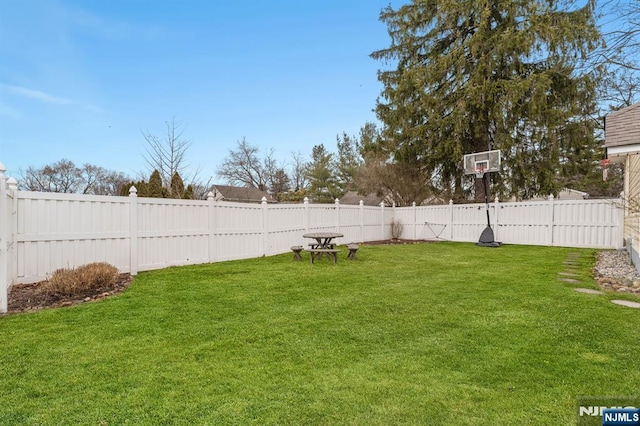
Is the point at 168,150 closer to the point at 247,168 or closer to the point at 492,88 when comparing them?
the point at 492,88

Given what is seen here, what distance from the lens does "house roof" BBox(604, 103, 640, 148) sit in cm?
632

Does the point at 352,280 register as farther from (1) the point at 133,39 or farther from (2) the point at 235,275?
(1) the point at 133,39

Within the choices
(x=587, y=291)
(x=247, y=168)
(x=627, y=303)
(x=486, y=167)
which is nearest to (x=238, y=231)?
(x=587, y=291)

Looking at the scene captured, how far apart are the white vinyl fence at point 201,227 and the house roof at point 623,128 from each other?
85.0 inches

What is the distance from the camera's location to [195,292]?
4.96 meters

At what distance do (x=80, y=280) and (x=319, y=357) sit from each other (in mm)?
3898

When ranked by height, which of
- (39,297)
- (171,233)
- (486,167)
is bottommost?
(39,297)

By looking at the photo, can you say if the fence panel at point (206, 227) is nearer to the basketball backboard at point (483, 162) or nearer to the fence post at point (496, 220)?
the fence post at point (496, 220)

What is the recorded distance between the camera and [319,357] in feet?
8.89

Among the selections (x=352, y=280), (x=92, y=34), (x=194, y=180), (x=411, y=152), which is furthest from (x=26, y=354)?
(x=411, y=152)

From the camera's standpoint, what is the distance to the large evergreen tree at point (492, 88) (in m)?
13.3

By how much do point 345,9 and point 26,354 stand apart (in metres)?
12.5

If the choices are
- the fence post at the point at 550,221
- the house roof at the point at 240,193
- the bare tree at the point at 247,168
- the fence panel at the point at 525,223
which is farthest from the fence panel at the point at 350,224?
the bare tree at the point at 247,168

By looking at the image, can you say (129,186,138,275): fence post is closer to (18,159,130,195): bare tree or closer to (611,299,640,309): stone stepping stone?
(611,299,640,309): stone stepping stone
